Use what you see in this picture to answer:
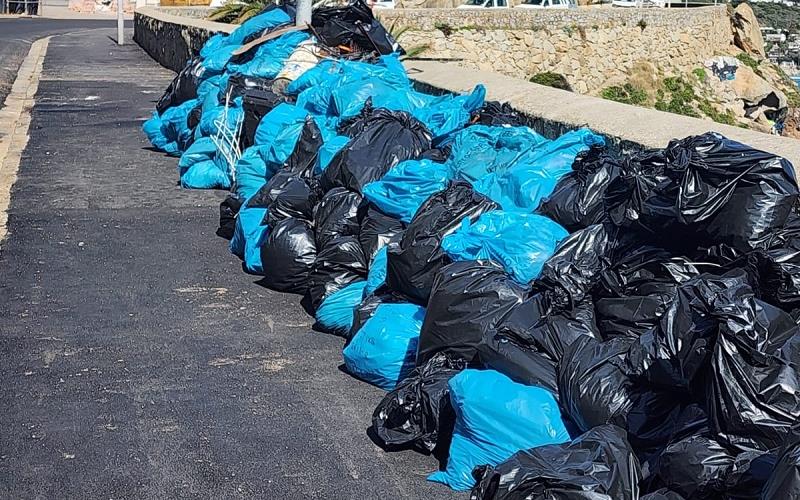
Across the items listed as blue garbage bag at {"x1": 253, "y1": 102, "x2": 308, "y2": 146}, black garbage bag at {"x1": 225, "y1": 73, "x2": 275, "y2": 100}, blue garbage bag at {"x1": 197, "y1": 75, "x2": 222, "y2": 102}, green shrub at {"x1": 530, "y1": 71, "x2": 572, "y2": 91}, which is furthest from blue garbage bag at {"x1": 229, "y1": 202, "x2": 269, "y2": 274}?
green shrub at {"x1": 530, "y1": 71, "x2": 572, "y2": 91}

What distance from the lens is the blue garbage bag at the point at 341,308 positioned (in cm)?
529

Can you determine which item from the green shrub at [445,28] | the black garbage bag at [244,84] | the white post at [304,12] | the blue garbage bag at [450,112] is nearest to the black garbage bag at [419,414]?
the blue garbage bag at [450,112]

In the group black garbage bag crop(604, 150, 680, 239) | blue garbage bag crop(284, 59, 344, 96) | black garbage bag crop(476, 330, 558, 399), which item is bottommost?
blue garbage bag crop(284, 59, 344, 96)

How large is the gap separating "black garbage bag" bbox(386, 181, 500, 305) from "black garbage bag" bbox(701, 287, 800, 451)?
1.79 metres

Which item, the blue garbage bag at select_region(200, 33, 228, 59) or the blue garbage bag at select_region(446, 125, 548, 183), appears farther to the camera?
the blue garbage bag at select_region(200, 33, 228, 59)

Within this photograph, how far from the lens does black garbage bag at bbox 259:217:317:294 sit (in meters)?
5.89

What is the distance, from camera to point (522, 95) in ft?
21.7

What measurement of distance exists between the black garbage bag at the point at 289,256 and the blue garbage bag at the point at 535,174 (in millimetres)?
1180

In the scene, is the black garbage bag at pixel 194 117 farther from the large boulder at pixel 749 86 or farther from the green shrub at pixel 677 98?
the large boulder at pixel 749 86

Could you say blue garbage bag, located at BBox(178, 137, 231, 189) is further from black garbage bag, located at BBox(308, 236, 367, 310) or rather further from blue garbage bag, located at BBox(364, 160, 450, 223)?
blue garbage bag, located at BBox(364, 160, 450, 223)

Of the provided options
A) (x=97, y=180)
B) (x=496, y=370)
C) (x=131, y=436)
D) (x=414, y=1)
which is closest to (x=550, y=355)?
(x=496, y=370)

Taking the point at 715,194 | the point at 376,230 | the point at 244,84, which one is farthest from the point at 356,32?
the point at 715,194

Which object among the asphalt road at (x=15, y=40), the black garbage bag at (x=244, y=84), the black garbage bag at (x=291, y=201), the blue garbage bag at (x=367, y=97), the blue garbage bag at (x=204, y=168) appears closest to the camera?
the black garbage bag at (x=291, y=201)

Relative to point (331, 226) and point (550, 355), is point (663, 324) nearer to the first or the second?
point (550, 355)
